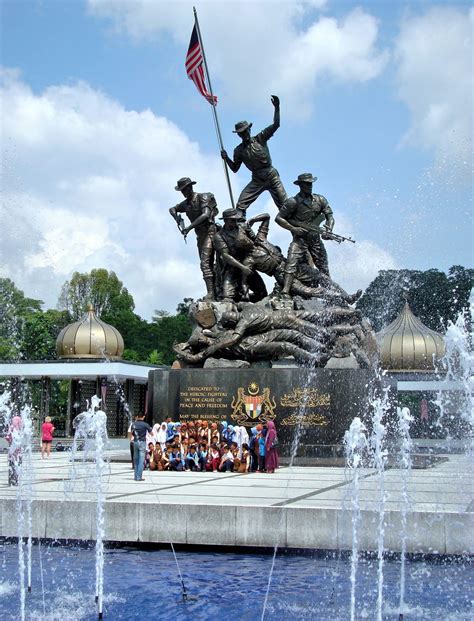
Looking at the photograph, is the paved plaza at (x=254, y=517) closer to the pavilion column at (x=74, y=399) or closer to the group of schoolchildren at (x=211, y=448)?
the group of schoolchildren at (x=211, y=448)

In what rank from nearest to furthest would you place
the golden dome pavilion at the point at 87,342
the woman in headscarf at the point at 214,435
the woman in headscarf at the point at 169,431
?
1. the woman in headscarf at the point at 214,435
2. the woman in headscarf at the point at 169,431
3. the golden dome pavilion at the point at 87,342

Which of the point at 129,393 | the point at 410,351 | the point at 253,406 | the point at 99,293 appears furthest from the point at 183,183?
the point at 99,293

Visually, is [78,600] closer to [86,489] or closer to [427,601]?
[427,601]

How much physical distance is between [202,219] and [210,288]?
1.64 m

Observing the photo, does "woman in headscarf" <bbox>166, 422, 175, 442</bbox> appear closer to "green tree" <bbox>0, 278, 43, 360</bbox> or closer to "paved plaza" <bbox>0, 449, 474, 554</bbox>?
"paved plaza" <bbox>0, 449, 474, 554</bbox>

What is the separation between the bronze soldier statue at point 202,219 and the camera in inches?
791

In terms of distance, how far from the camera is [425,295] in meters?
52.8

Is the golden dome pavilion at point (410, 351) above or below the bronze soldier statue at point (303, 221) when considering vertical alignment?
below

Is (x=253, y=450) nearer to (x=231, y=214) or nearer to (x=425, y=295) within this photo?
(x=231, y=214)

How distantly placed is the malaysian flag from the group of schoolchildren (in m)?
9.56

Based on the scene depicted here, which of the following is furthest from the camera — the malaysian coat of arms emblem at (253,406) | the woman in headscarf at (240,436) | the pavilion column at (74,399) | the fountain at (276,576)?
the pavilion column at (74,399)

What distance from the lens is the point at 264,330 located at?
1836 cm

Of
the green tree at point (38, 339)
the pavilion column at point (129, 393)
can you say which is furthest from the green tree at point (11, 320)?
the pavilion column at point (129, 393)

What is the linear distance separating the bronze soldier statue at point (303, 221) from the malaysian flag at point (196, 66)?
427cm
